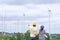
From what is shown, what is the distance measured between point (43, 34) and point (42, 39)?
301mm

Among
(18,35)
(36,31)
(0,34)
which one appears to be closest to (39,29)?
(36,31)

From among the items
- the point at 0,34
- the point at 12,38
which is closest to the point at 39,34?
the point at 12,38

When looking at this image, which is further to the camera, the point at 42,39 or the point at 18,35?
the point at 18,35

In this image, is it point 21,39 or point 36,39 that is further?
point 21,39

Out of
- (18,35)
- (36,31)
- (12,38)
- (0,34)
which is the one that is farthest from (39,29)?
(0,34)

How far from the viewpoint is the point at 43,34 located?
17.1m

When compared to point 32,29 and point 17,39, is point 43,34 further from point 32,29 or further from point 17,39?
point 17,39

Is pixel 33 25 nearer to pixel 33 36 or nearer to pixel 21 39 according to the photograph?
pixel 33 36

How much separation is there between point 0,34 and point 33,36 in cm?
7363

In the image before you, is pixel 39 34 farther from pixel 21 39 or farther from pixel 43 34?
pixel 21 39

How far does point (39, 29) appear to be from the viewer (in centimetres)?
1728

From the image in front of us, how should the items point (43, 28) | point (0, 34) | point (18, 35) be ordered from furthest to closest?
1. point (0, 34)
2. point (18, 35)
3. point (43, 28)

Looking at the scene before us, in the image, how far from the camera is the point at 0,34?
296ft

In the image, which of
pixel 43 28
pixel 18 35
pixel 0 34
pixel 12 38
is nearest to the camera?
pixel 43 28
